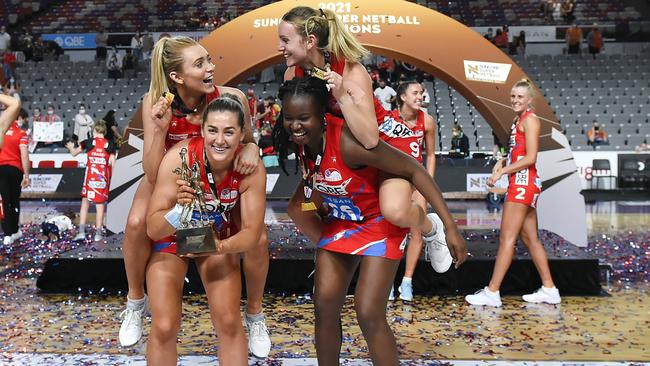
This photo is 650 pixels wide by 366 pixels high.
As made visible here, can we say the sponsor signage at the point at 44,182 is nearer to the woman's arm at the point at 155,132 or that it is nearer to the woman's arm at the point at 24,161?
the woman's arm at the point at 24,161

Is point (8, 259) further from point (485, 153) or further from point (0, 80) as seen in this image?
point (0, 80)

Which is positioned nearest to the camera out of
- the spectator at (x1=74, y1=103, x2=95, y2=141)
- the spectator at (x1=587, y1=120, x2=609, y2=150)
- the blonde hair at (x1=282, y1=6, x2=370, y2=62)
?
the blonde hair at (x1=282, y1=6, x2=370, y2=62)

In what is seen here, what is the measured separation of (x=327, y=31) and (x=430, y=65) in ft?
12.9

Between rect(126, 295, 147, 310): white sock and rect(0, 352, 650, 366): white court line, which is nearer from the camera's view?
rect(126, 295, 147, 310): white sock

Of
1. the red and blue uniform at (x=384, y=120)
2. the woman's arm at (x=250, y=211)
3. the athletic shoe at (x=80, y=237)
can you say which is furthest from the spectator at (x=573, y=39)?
the woman's arm at (x=250, y=211)

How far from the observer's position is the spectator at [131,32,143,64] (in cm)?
2034

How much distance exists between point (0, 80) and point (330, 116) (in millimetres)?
18526

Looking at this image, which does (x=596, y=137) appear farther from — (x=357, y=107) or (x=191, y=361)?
(x=357, y=107)

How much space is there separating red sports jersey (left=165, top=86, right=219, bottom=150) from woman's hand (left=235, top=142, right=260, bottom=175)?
1.21ft

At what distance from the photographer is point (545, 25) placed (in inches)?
827

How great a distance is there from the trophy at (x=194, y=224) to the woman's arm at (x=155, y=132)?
189 mm

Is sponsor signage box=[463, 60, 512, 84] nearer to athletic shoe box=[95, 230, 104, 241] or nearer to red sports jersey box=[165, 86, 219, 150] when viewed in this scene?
red sports jersey box=[165, 86, 219, 150]

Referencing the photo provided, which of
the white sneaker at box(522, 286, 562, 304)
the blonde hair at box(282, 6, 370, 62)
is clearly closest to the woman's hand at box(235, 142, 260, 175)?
the blonde hair at box(282, 6, 370, 62)

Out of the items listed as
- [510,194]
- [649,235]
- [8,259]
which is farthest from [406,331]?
[649,235]
